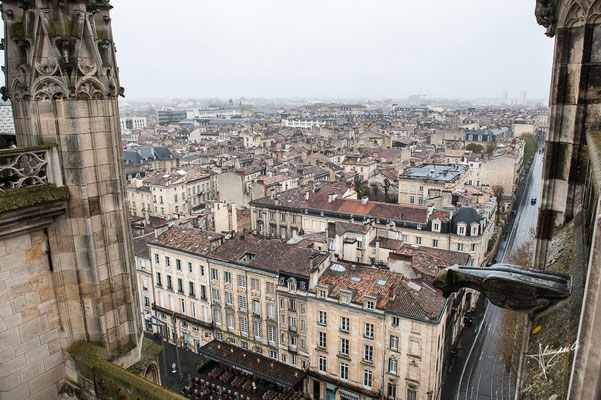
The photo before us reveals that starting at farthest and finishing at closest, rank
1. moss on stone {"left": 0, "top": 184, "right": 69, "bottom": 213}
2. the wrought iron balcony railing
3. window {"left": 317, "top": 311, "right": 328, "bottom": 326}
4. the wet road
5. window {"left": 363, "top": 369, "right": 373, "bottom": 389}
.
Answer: the wet road
window {"left": 317, "top": 311, "right": 328, "bottom": 326}
window {"left": 363, "top": 369, "right": 373, "bottom": 389}
the wrought iron balcony railing
moss on stone {"left": 0, "top": 184, "right": 69, "bottom": 213}

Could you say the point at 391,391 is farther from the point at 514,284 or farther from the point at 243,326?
the point at 514,284

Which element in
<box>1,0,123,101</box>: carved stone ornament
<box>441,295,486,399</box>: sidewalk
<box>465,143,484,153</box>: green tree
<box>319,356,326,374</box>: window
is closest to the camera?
<box>1,0,123,101</box>: carved stone ornament

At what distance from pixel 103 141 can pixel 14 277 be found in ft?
7.69

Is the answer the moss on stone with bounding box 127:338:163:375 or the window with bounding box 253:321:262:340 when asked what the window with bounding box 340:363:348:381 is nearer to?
the window with bounding box 253:321:262:340

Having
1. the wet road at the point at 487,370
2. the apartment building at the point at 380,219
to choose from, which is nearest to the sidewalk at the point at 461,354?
the wet road at the point at 487,370

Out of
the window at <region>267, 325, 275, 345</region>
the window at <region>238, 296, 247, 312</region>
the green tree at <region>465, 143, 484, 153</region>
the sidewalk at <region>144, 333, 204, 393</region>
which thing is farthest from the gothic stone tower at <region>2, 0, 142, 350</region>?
the green tree at <region>465, 143, 484, 153</region>

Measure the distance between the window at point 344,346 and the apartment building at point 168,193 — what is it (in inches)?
1528

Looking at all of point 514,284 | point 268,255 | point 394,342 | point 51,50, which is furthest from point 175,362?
point 514,284

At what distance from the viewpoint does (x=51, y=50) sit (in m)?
6.38

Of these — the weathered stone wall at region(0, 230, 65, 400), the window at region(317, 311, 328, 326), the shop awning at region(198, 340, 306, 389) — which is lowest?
the shop awning at region(198, 340, 306, 389)

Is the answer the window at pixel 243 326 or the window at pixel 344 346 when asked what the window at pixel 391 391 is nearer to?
the window at pixel 344 346

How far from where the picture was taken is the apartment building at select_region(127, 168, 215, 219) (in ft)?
205

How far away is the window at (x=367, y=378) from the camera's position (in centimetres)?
2719

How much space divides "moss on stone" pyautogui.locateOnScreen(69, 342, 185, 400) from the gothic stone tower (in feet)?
0.84
